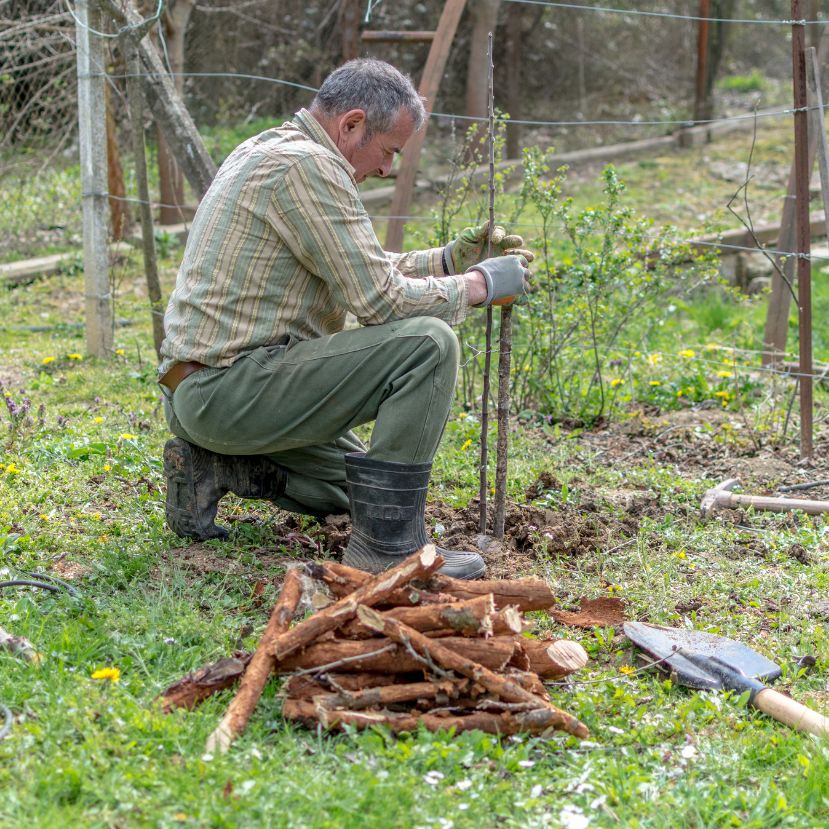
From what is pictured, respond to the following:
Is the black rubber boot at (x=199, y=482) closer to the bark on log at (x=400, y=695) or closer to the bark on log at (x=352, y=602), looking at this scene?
the bark on log at (x=352, y=602)

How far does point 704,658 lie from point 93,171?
183 inches

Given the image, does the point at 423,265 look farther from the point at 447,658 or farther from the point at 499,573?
the point at 447,658

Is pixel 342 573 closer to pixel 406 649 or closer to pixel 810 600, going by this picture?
pixel 406 649

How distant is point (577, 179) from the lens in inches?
448

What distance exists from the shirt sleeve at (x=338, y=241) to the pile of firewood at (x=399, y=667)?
94 centimetres

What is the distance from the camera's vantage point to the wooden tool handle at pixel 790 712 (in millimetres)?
2668

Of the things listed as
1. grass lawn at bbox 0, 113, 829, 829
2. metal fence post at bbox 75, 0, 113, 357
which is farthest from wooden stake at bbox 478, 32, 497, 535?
metal fence post at bbox 75, 0, 113, 357

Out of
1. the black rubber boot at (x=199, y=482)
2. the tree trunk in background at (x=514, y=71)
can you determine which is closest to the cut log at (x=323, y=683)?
the black rubber boot at (x=199, y=482)

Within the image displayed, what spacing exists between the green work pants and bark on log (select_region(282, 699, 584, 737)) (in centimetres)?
101

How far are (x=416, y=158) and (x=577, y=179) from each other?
Answer: 5.94m

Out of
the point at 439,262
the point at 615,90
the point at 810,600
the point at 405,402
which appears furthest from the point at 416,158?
the point at 615,90

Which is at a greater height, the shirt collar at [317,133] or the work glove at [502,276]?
the shirt collar at [317,133]

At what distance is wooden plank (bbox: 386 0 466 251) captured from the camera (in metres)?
5.58

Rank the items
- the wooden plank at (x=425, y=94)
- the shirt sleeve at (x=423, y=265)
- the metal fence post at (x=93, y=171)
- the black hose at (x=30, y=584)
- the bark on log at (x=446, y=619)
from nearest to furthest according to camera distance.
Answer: the bark on log at (x=446, y=619) → the black hose at (x=30, y=584) → the shirt sleeve at (x=423, y=265) → the wooden plank at (x=425, y=94) → the metal fence post at (x=93, y=171)
